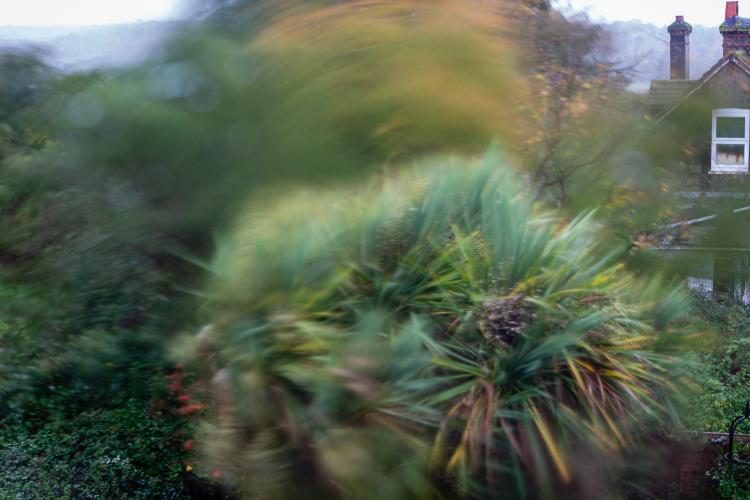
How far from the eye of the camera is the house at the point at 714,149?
1433mm

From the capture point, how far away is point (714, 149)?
5.01 feet

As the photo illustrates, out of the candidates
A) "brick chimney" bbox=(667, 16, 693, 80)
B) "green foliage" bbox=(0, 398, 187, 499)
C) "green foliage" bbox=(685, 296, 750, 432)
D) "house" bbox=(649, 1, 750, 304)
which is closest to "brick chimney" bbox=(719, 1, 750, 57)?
"house" bbox=(649, 1, 750, 304)

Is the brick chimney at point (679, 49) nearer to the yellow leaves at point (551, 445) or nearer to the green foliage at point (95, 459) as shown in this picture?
the yellow leaves at point (551, 445)

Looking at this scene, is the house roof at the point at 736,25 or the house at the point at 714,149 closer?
the house at the point at 714,149

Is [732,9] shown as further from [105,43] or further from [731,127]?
[105,43]

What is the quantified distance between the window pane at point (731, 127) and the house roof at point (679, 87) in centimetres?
9

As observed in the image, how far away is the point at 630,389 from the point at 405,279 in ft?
2.82

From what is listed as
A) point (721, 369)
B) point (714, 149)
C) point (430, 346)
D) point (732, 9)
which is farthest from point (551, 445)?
point (721, 369)

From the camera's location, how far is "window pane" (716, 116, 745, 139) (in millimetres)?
1412

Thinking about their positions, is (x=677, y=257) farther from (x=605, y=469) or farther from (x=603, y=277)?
(x=605, y=469)

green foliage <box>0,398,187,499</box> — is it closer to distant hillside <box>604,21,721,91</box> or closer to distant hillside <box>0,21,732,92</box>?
distant hillside <box>0,21,732,92</box>

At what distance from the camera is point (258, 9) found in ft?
6.16

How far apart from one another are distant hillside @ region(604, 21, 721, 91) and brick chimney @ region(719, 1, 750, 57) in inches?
0.9

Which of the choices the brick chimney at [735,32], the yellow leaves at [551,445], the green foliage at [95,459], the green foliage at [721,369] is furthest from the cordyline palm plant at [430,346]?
the green foliage at [95,459]
